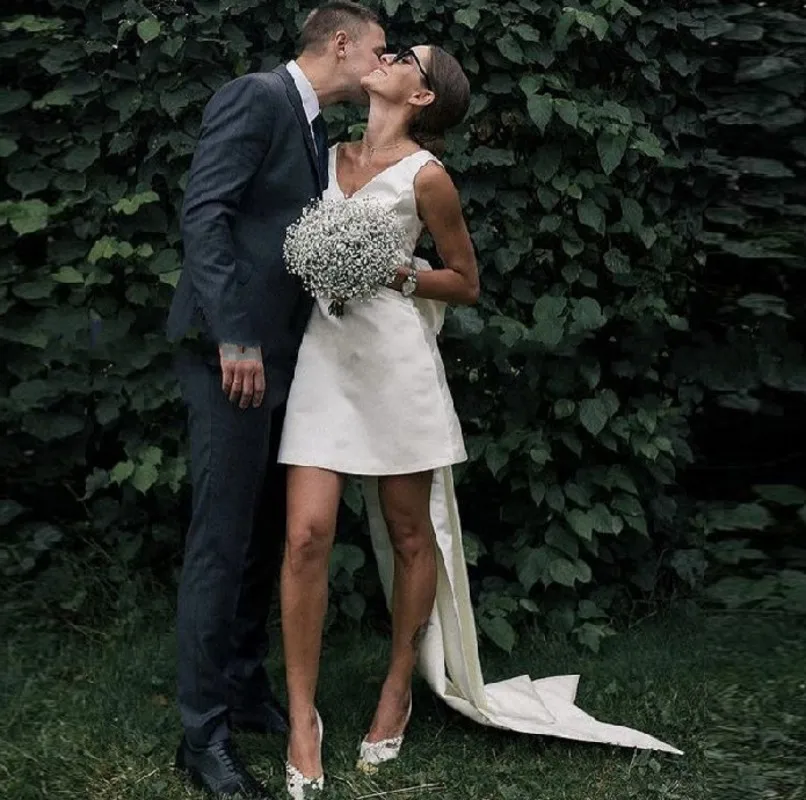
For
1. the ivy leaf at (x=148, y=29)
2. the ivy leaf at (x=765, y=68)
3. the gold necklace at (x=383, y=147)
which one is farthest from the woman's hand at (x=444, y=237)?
the ivy leaf at (x=148, y=29)

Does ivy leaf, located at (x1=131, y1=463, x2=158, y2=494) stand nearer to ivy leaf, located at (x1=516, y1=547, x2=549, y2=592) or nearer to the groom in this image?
the groom

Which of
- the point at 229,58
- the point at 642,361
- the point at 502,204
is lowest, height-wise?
the point at 642,361

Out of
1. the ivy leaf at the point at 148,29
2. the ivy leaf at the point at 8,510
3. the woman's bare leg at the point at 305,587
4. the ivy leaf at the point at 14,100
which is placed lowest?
the ivy leaf at the point at 8,510

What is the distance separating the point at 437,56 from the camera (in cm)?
406

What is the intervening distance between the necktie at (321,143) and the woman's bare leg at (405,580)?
0.82 m

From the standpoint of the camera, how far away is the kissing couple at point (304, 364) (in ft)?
12.7

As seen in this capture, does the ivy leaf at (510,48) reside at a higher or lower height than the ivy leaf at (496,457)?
higher

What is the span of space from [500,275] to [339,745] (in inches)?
66.2

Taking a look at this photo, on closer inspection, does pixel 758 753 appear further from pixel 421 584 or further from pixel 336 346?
pixel 336 346

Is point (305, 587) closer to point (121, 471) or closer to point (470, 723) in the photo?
point (470, 723)

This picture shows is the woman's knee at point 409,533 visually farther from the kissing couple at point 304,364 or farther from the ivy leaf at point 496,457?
the ivy leaf at point 496,457

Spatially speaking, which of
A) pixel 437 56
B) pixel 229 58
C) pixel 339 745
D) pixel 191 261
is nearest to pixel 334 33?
pixel 437 56

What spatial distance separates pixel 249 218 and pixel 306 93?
366mm

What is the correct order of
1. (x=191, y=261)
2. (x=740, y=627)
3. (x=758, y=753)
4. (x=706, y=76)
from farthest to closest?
(x=706, y=76)
(x=740, y=627)
(x=758, y=753)
(x=191, y=261)
